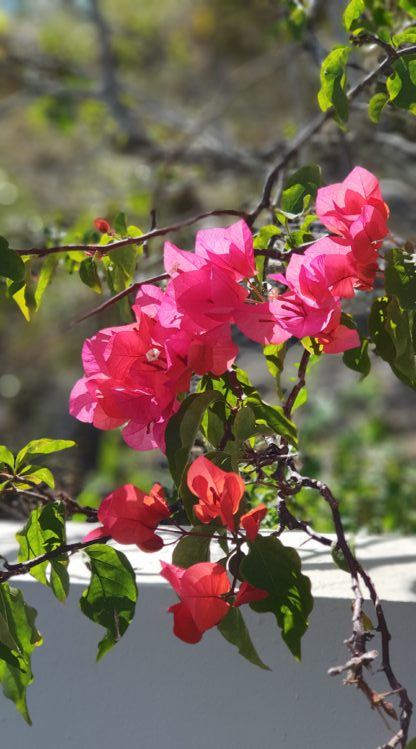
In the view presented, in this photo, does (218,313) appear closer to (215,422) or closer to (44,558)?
(215,422)

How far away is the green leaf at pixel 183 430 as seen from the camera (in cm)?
72

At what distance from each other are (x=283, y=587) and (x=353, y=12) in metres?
0.50

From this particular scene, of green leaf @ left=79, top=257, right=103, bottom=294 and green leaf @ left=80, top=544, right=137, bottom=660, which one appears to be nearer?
green leaf @ left=80, top=544, right=137, bottom=660

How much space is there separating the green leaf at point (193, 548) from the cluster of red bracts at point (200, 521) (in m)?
0.01

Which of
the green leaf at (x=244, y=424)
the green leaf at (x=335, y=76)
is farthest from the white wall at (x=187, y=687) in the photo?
the green leaf at (x=335, y=76)

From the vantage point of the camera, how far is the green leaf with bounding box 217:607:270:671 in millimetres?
732

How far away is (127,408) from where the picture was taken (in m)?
0.75

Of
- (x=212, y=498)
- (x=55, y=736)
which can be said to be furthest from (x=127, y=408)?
(x=55, y=736)

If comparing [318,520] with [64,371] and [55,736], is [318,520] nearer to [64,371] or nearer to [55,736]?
[55,736]

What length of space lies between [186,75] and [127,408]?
9640 mm

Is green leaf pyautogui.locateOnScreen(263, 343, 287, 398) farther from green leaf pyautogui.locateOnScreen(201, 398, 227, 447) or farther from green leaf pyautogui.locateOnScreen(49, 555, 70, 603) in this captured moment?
green leaf pyautogui.locateOnScreen(49, 555, 70, 603)

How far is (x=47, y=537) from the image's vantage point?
820mm

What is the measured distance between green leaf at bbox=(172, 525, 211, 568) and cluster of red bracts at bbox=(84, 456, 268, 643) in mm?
15

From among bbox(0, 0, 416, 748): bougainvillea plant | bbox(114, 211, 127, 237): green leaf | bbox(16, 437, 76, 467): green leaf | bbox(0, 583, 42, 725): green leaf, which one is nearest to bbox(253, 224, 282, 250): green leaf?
bbox(0, 0, 416, 748): bougainvillea plant
